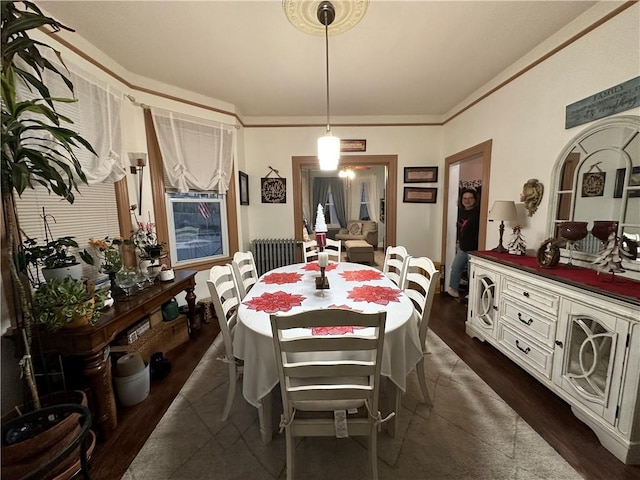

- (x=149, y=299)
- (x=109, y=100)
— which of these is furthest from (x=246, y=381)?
(x=109, y=100)

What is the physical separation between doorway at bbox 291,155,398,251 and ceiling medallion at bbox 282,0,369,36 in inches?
76.7

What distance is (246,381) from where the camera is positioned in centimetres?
135

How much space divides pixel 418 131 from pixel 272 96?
2115 millimetres

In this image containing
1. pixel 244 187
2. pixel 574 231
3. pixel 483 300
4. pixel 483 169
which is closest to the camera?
pixel 574 231

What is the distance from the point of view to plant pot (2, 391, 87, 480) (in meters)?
1.02

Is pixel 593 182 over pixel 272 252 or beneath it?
over

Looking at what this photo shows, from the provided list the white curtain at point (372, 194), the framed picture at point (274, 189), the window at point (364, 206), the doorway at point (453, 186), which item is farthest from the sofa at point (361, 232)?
the framed picture at point (274, 189)

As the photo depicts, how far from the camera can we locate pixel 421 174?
152 inches

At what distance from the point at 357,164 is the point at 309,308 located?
2.87 metres

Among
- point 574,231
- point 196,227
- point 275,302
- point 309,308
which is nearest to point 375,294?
point 309,308

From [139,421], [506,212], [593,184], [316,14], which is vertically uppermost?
[316,14]

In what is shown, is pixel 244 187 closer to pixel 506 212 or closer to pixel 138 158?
pixel 138 158

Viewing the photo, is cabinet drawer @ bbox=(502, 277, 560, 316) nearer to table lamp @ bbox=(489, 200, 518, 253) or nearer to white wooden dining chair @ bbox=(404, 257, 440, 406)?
table lamp @ bbox=(489, 200, 518, 253)

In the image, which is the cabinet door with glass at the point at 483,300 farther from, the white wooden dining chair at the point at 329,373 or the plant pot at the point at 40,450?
the plant pot at the point at 40,450
